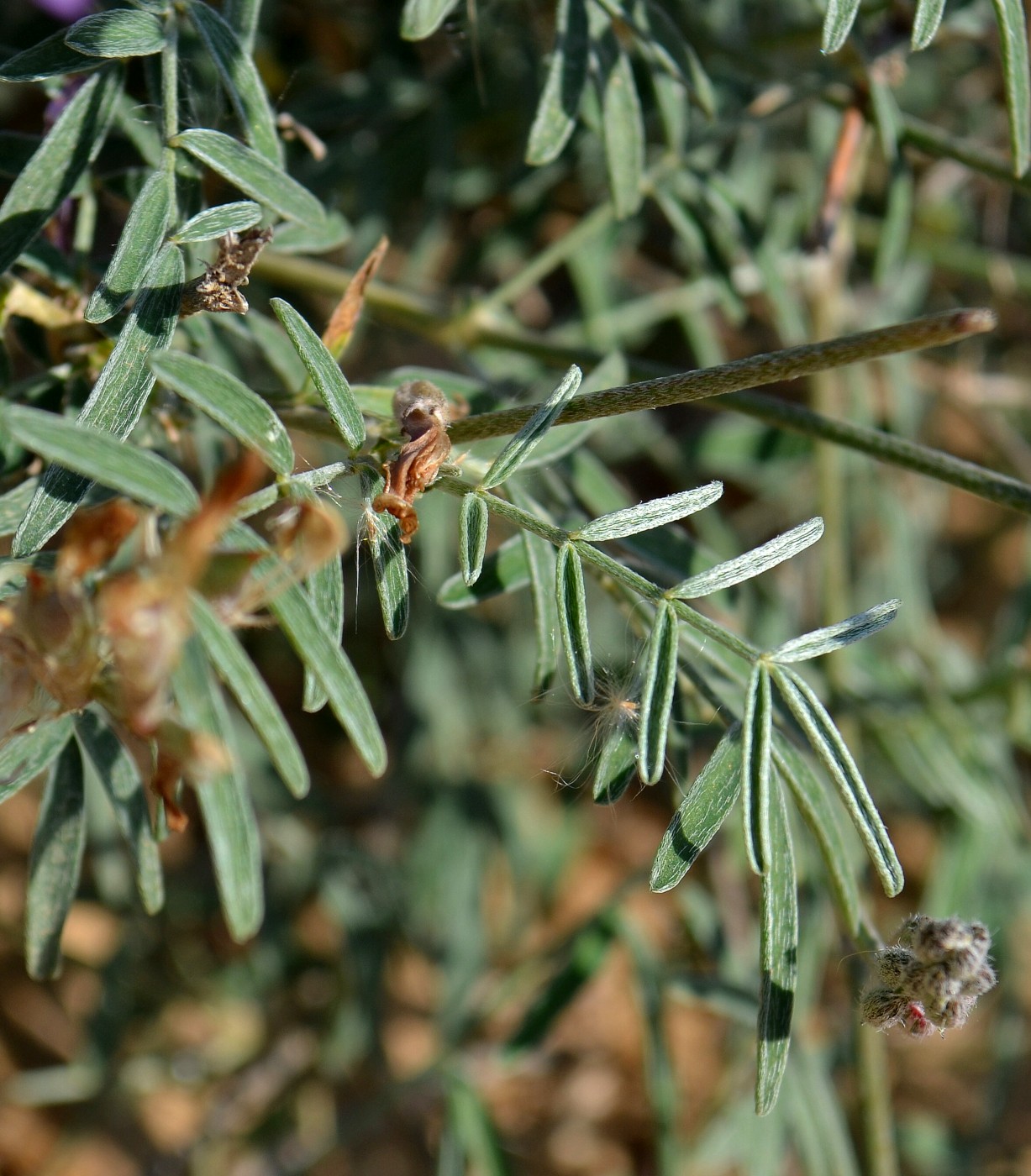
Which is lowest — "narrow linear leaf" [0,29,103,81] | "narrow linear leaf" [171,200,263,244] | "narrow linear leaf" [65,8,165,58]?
"narrow linear leaf" [171,200,263,244]

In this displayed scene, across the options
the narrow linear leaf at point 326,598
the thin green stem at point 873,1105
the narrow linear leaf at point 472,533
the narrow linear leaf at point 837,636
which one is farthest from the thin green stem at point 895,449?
the thin green stem at point 873,1105

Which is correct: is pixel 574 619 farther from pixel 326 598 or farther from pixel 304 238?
pixel 304 238

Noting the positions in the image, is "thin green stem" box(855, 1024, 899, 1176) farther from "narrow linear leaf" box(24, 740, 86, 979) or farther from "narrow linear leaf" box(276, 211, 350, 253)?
"narrow linear leaf" box(276, 211, 350, 253)

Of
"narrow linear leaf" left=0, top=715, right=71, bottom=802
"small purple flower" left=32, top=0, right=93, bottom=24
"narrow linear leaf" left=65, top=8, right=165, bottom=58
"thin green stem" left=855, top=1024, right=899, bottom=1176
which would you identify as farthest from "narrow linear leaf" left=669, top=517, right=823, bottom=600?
"small purple flower" left=32, top=0, right=93, bottom=24

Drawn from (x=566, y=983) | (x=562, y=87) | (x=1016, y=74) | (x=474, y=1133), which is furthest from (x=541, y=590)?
(x=474, y=1133)

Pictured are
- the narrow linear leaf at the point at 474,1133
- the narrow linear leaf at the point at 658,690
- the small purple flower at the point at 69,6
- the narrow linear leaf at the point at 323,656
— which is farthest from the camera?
the narrow linear leaf at the point at 474,1133

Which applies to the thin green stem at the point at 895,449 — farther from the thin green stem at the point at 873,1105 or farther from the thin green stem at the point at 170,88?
the thin green stem at the point at 873,1105
